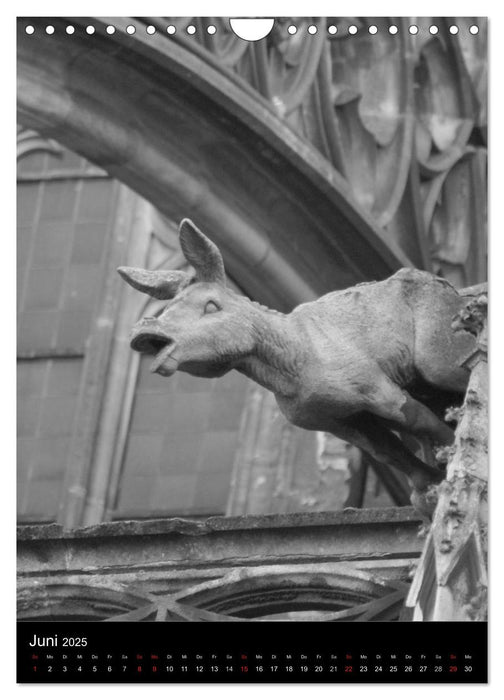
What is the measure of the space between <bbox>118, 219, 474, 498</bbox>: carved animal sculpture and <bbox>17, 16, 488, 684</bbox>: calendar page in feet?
0.03

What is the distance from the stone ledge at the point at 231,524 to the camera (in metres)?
10.7

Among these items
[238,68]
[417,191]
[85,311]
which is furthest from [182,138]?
[85,311]

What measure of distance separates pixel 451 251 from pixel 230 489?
122 inches

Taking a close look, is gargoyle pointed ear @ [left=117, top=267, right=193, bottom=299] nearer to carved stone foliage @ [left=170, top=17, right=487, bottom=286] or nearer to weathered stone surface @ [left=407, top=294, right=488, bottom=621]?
weathered stone surface @ [left=407, top=294, right=488, bottom=621]

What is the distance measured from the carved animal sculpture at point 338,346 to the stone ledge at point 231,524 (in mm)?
462

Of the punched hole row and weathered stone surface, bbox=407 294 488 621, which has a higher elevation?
the punched hole row

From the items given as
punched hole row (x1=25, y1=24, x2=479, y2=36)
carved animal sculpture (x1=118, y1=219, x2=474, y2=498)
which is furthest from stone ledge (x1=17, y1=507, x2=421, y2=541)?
punched hole row (x1=25, y1=24, x2=479, y2=36)

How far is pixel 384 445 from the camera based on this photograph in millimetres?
10273

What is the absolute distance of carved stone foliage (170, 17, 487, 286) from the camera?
16094mm

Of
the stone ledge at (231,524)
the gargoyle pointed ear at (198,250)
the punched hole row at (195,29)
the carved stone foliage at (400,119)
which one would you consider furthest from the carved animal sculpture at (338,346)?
the carved stone foliage at (400,119)

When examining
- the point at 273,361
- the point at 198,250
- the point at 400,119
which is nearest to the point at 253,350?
the point at 273,361

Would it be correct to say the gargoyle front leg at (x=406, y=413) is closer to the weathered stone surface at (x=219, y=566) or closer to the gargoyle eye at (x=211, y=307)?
the weathered stone surface at (x=219, y=566)

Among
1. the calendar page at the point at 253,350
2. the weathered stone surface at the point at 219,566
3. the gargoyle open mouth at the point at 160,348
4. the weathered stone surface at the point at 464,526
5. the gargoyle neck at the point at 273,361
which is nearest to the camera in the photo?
the weathered stone surface at the point at 464,526

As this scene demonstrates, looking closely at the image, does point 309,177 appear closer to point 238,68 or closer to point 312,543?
point 238,68
